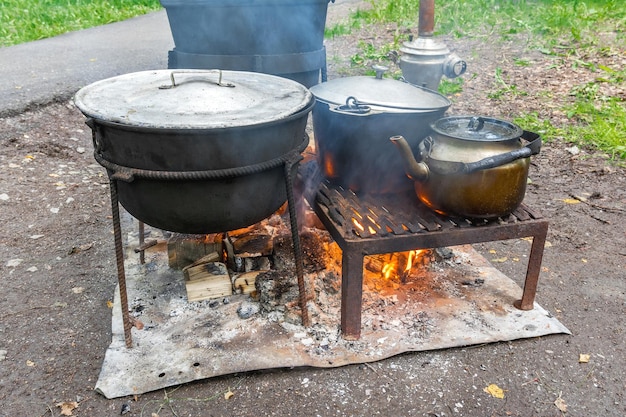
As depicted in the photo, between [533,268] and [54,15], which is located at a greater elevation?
[54,15]

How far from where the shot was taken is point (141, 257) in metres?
3.69

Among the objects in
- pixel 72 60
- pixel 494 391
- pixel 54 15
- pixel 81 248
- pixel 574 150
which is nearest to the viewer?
pixel 494 391

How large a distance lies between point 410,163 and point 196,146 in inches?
44.5

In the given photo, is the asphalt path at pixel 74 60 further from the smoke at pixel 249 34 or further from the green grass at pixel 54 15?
the smoke at pixel 249 34

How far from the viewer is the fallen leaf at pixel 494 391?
2.66 meters

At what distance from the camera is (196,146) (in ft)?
8.04

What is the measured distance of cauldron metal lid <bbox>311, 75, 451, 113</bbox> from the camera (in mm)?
3020

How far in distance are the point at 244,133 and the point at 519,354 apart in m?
1.96

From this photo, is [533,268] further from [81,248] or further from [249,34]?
[81,248]

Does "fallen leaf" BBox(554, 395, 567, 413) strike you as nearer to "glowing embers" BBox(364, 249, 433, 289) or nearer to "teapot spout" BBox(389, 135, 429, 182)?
"glowing embers" BBox(364, 249, 433, 289)

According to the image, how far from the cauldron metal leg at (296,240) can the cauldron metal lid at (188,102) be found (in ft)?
1.09

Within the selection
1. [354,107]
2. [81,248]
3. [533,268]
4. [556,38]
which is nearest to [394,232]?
[354,107]

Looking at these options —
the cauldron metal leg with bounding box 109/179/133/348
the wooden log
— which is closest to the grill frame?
the wooden log

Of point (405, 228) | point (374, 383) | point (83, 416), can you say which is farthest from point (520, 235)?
point (83, 416)
